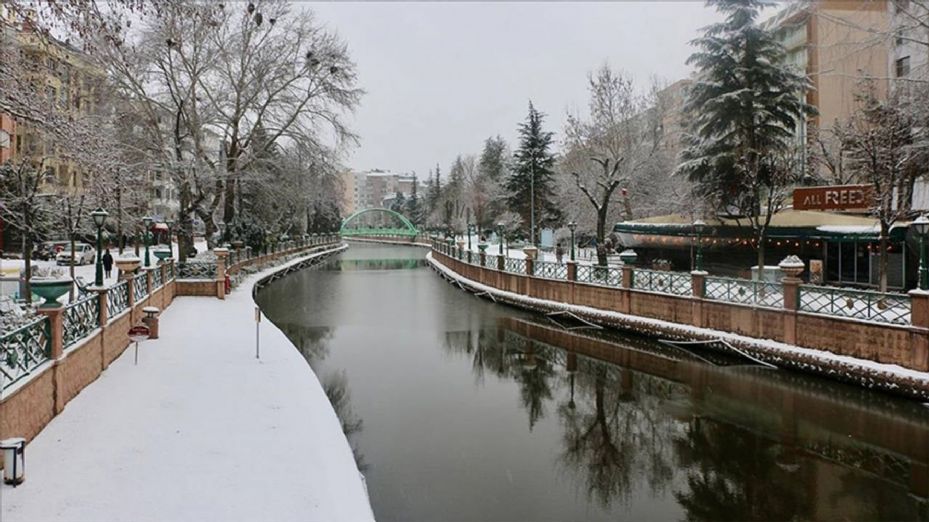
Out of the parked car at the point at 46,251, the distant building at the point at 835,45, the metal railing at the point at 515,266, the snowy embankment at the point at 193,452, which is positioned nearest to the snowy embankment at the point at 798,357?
the metal railing at the point at 515,266

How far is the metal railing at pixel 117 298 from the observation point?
1378 cm

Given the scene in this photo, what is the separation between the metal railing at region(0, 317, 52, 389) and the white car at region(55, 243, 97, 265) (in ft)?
87.9

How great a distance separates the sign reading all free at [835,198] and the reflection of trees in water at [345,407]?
14.8 meters

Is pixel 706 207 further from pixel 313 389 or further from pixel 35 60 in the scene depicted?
pixel 35 60

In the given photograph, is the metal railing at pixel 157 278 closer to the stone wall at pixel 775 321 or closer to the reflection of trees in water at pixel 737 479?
the stone wall at pixel 775 321

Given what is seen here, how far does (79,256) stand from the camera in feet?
116

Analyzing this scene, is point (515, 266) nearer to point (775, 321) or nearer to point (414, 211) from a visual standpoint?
point (775, 321)

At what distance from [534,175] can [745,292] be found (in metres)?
31.7

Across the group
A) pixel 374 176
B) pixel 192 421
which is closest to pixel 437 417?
pixel 192 421

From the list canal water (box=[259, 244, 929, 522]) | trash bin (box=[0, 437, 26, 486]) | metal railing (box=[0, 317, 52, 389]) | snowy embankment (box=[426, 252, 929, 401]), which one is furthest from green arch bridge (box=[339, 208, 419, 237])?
trash bin (box=[0, 437, 26, 486])

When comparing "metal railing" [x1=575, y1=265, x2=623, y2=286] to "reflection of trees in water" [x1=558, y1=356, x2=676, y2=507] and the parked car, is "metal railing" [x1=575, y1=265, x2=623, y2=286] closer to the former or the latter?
"reflection of trees in water" [x1=558, y1=356, x2=676, y2=507]

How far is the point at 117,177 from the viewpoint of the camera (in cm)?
1579

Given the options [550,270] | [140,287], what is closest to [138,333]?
[140,287]

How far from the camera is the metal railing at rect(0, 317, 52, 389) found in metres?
7.93
